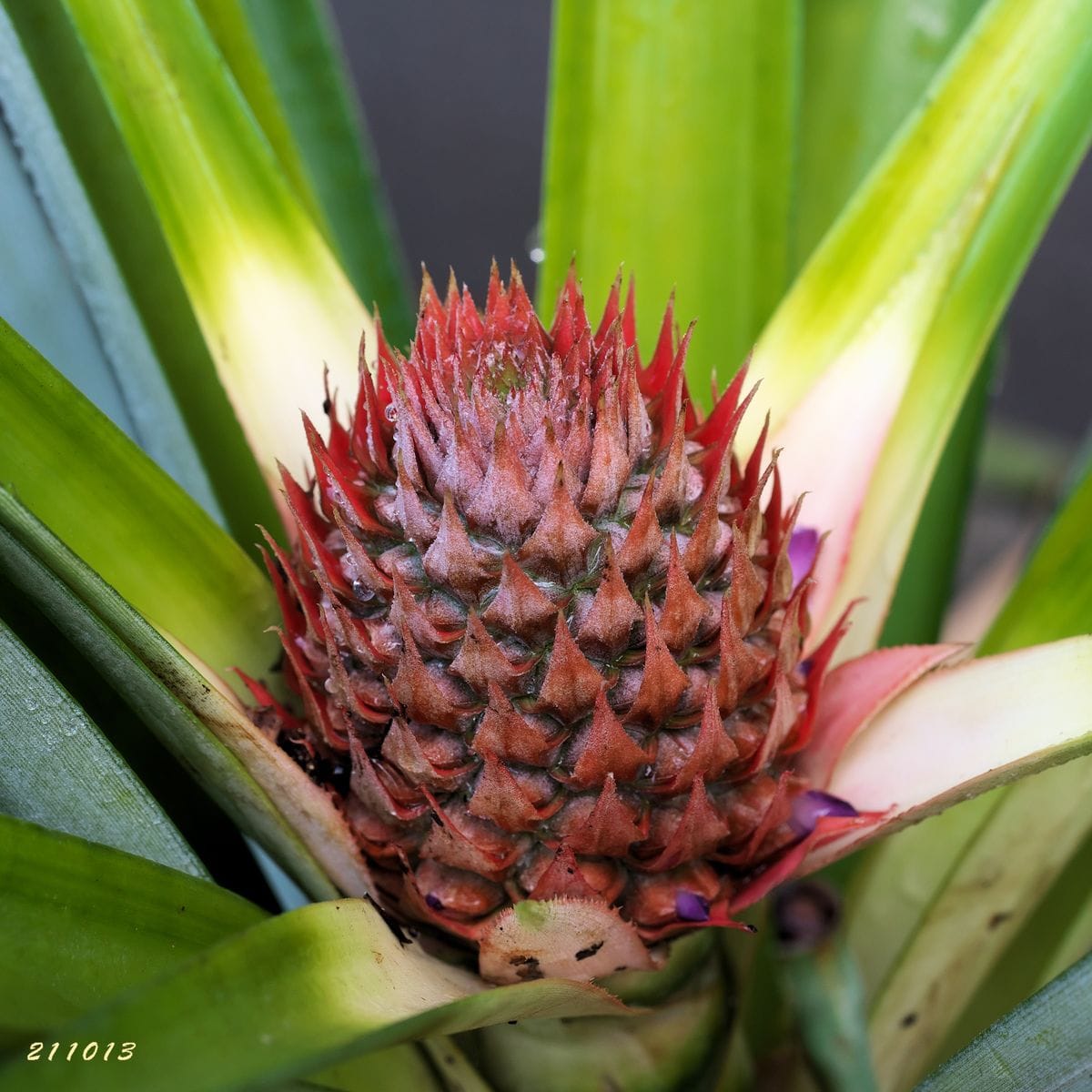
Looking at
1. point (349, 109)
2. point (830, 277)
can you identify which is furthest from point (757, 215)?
point (349, 109)

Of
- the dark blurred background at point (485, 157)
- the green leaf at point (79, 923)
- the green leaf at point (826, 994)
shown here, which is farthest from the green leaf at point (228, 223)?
the dark blurred background at point (485, 157)

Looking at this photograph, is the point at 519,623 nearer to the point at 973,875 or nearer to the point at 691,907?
the point at 691,907

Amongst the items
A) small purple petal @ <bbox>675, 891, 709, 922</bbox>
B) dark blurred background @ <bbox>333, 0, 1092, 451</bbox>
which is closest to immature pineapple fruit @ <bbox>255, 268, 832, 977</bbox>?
small purple petal @ <bbox>675, 891, 709, 922</bbox>

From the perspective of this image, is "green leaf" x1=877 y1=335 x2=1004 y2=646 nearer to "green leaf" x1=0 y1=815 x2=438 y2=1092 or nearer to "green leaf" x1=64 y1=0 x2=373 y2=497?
"green leaf" x1=64 y1=0 x2=373 y2=497

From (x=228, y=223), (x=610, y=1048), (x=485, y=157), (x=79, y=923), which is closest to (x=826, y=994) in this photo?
(x=610, y=1048)

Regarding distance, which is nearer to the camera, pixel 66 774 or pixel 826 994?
pixel 66 774
